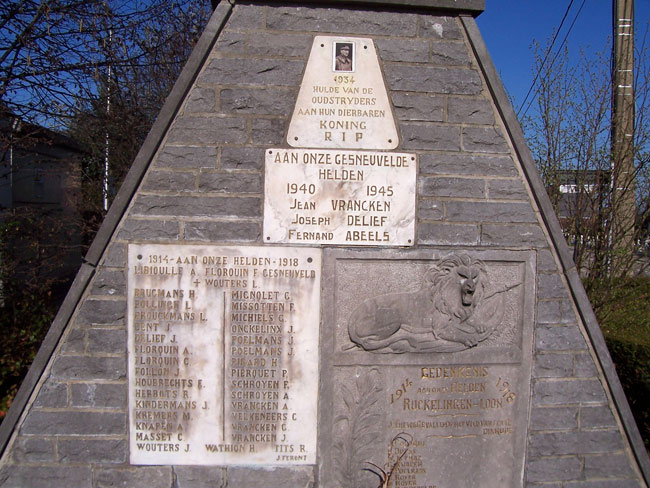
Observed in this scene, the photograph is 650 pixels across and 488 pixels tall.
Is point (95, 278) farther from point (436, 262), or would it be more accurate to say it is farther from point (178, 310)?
point (436, 262)

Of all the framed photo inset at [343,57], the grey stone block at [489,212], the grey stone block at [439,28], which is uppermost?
the grey stone block at [439,28]

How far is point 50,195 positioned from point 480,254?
11.3 metres

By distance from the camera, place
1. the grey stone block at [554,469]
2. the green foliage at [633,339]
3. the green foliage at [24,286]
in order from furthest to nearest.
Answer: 1. the green foliage at [24,286]
2. the green foliage at [633,339]
3. the grey stone block at [554,469]

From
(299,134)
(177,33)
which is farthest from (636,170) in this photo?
(177,33)

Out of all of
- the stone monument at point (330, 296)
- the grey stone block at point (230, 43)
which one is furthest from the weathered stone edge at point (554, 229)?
the grey stone block at point (230, 43)

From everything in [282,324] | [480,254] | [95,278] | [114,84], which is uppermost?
[114,84]

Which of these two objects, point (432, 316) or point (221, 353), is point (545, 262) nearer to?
point (432, 316)

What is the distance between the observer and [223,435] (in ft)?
8.55

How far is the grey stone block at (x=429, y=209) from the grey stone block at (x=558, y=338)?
0.98 meters

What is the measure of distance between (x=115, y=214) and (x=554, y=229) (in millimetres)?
2630

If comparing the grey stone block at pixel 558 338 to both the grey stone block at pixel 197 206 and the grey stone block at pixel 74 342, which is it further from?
the grey stone block at pixel 74 342

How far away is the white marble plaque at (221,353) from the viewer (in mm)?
2574

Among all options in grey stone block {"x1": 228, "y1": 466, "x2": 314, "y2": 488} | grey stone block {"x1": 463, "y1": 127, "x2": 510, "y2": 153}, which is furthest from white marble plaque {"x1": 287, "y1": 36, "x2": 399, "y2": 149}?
grey stone block {"x1": 228, "y1": 466, "x2": 314, "y2": 488}

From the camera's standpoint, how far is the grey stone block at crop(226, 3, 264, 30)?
2596 millimetres
